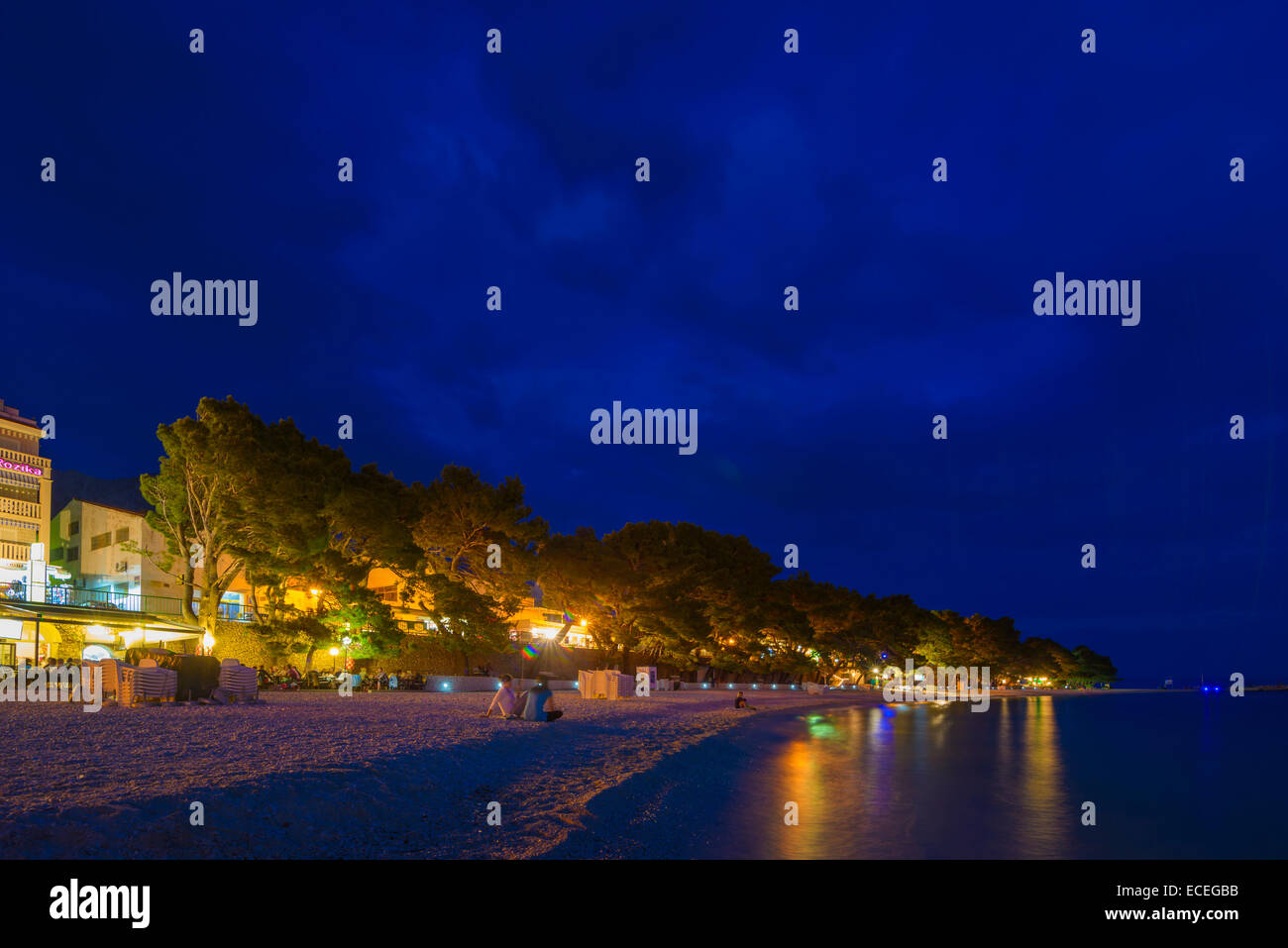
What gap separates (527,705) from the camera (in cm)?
2031

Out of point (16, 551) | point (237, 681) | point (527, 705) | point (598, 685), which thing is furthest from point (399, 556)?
point (16, 551)

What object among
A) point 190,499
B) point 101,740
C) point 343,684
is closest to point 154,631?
point 343,684

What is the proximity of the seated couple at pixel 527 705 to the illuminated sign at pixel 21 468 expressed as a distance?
33.0 metres

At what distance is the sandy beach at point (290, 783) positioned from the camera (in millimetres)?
7266

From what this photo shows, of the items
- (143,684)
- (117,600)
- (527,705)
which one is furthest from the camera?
(117,600)

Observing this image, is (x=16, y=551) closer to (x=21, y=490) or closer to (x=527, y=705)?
(x=21, y=490)

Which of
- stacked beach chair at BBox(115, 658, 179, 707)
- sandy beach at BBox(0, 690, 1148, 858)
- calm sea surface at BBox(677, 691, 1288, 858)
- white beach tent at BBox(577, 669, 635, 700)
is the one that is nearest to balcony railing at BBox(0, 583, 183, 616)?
white beach tent at BBox(577, 669, 635, 700)

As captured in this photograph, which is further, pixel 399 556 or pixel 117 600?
pixel 117 600

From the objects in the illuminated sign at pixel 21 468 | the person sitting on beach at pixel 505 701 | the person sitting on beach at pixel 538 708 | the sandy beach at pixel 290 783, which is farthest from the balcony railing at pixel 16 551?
the person sitting on beach at pixel 538 708

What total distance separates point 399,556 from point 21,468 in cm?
2069

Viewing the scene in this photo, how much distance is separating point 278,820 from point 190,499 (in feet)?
96.1

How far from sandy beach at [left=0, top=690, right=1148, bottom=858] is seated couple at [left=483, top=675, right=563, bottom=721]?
4.50 feet

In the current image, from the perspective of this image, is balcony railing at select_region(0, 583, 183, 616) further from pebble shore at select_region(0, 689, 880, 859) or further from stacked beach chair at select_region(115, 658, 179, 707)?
pebble shore at select_region(0, 689, 880, 859)
